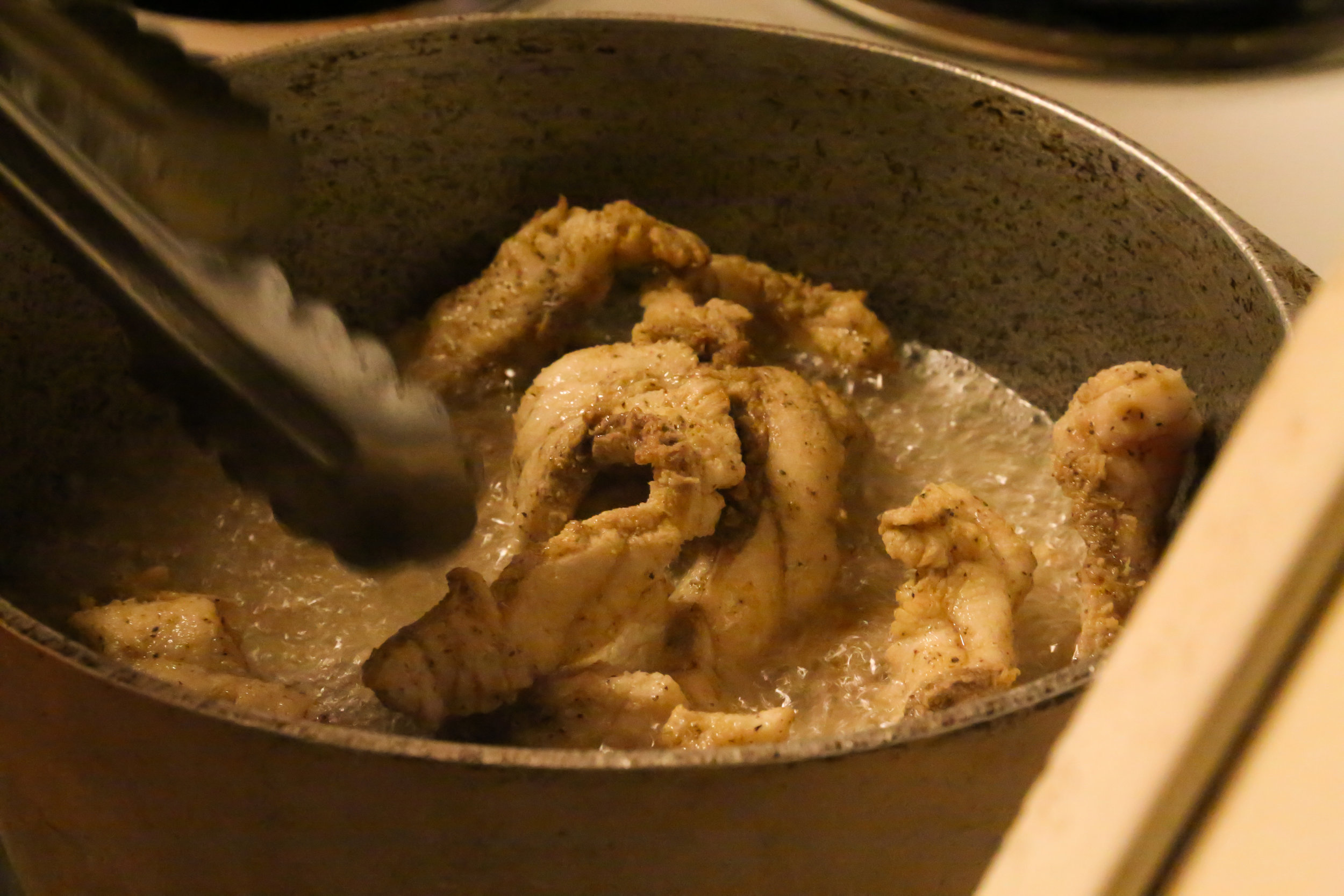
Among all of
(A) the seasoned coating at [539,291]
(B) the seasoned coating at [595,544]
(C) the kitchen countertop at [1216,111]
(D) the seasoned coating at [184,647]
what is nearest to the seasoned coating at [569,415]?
(B) the seasoned coating at [595,544]

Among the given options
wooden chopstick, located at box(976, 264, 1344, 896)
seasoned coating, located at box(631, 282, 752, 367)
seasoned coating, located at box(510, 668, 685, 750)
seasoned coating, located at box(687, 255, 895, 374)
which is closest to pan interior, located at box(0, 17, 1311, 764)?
seasoned coating, located at box(687, 255, 895, 374)

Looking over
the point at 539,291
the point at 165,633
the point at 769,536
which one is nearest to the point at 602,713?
the point at 769,536

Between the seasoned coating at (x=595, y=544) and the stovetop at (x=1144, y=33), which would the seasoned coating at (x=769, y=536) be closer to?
the seasoned coating at (x=595, y=544)

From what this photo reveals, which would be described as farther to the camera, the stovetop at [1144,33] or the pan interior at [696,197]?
the stovetop at [1144,33]

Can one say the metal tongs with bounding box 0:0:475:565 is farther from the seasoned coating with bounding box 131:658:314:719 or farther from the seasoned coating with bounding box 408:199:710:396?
the seasoned coating with bounding box 408:199:710:396

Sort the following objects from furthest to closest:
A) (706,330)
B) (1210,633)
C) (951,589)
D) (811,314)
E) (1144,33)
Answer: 1. (1144,33)
2. (811,314)
3. (706,330)
4. (951,589)
5. (1210,633)

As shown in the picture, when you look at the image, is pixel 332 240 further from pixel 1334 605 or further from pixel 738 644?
pixel 1334 605

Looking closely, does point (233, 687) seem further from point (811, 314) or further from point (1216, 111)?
point (1216, 111)

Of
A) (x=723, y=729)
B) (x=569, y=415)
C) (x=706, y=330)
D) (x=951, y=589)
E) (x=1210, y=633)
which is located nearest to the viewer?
(x=1210, y=633)
